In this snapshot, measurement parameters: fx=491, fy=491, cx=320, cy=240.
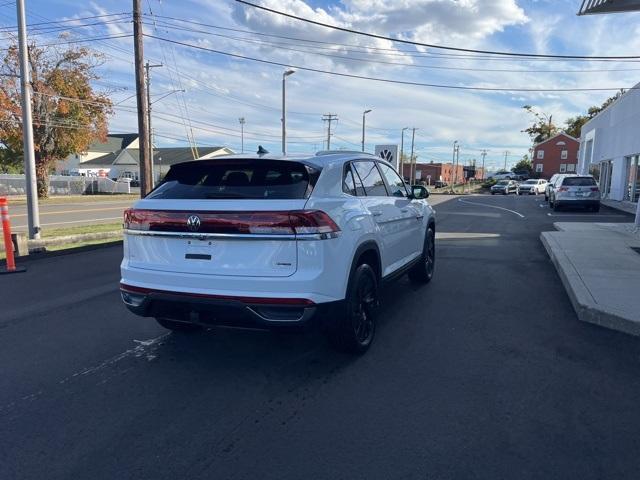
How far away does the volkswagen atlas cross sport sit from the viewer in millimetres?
3699

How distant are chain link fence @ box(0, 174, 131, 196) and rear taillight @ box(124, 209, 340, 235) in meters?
40.9

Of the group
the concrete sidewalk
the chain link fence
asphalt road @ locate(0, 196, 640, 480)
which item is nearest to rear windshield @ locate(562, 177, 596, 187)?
the concrete sidewalk

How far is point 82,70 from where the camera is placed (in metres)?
39.4

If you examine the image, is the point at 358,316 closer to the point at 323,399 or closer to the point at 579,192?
the point at 323,399

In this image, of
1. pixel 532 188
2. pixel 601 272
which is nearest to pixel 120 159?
pixel 532 188

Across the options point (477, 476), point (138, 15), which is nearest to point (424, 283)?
point (477, 476)

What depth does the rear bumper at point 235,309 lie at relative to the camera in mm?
3701

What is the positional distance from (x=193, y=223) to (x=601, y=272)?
634cm

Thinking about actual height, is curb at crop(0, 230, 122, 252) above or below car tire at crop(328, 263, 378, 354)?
below

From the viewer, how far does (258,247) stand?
147 inches

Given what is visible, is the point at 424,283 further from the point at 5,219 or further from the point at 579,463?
the point at 5,219

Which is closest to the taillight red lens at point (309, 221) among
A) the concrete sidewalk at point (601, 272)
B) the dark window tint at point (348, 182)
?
the dark window tint at point (348, 182)

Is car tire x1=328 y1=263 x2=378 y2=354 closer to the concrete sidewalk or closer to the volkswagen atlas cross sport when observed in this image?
the volkswagen atlas cross sport

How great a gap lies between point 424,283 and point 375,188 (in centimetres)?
262
